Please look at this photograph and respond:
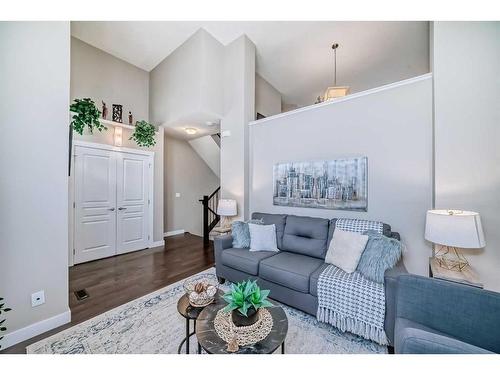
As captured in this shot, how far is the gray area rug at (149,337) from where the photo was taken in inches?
64.2

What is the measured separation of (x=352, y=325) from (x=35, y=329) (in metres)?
2.74

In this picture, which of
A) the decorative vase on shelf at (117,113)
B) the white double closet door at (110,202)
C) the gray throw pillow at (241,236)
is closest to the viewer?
the gray throw pillow at (241,236)

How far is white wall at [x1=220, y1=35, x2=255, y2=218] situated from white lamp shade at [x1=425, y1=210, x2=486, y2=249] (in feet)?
8.69

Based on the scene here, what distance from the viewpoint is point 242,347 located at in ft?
3.67

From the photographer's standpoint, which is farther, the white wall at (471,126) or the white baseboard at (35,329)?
the white wall at (471,126)

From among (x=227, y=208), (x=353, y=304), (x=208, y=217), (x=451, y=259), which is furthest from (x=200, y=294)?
(x=208, y=217)

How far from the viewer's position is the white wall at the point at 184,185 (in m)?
5.43

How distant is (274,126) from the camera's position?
3482mm

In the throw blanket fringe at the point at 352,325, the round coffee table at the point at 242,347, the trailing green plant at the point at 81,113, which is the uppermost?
the trailing green plant at the point at 81,113

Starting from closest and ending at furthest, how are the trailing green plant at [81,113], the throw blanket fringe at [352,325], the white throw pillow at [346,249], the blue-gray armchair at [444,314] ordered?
the blue-gray armchair at [444,314] < the throw blanket fringe at [352,325] < the white throw pillow at [346,249] < the trailing green plant at [81,113]

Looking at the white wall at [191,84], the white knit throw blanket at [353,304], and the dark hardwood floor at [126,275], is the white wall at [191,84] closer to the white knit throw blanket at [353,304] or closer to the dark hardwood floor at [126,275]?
the dark hardwood floor at [126,275]

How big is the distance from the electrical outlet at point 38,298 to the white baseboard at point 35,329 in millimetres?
165

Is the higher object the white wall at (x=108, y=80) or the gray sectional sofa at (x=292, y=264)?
the white wall at (x=108, y=80)

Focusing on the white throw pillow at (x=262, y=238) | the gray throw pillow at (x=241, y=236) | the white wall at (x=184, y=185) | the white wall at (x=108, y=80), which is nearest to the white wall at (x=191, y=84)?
the white wall at (x=108, y=80)
